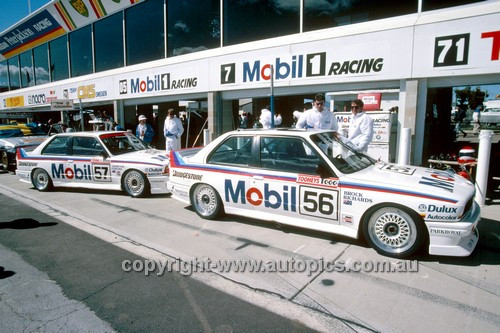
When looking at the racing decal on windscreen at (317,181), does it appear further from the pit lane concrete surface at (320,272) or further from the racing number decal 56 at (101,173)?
the racing number decal 56 at (101,173)

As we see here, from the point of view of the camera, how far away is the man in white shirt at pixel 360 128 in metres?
5.97

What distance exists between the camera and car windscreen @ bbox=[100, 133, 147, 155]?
712cm

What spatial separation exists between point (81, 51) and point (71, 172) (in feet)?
44.2

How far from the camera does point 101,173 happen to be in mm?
6992

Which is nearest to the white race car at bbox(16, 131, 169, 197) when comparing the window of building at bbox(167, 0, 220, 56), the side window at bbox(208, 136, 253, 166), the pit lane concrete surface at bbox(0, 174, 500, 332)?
the pit lane concrete surface at bbox(0, 174, 500, 332)

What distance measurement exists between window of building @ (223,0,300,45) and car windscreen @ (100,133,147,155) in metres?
5.19

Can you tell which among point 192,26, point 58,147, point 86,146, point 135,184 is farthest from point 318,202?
point 192,26

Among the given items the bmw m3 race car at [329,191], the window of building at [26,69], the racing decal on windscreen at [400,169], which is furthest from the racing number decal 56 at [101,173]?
the window of building at [26,69]

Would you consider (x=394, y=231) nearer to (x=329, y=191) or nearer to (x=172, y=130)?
(x=329, y=191)

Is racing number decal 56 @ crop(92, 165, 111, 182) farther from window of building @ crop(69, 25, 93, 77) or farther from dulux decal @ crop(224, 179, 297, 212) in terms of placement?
window of building @ crop(69, 25, 93, 77)

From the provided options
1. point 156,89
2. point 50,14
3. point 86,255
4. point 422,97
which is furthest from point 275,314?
point 50,14

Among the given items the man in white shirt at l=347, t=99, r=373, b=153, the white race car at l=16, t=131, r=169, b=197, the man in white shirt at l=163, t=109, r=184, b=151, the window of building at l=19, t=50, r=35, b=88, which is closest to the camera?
the man in white shirt at l=347, t=99, r=373, b=153

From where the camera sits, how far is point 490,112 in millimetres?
26156

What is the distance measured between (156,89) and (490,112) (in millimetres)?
26887
